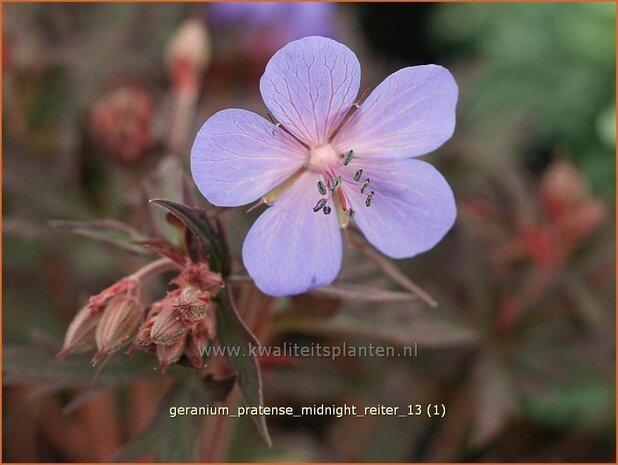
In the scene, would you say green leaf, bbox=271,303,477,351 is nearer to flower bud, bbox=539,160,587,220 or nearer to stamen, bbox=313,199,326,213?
stamen, bbox=313,199,326,213

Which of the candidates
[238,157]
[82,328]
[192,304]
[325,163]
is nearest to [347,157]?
[325,163]

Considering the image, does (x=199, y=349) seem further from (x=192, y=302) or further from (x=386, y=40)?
Result: (x=386, y=40)

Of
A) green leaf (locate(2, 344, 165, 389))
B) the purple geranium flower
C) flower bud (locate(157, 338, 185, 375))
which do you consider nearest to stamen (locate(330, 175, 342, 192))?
the purple geranium flower

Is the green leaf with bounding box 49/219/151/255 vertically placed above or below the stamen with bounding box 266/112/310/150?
below

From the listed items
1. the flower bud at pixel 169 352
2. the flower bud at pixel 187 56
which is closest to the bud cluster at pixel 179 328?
the flower bud at pixel 169 352

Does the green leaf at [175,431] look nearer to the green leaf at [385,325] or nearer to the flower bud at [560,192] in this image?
the green leaf at [385,325]

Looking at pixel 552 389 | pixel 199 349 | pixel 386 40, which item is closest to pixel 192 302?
pixel 199 349
